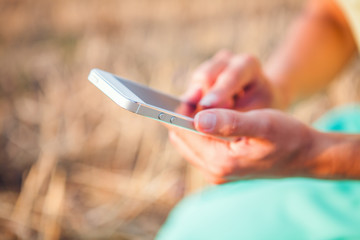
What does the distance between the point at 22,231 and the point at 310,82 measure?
3.63 ft

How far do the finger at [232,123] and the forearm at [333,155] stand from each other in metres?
0.13

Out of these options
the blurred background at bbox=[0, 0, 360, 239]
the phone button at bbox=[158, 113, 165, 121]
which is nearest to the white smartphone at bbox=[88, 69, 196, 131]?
the phone button at bbox=[158, 113, 165, 121]

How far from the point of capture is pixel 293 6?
5.75 ft

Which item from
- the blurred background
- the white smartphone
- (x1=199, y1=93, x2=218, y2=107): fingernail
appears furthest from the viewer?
the blurred background

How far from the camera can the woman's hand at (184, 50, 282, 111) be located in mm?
635

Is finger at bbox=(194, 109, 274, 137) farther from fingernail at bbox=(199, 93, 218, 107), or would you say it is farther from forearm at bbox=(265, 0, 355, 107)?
forearm at bbox=(265, 0, 355, 107)

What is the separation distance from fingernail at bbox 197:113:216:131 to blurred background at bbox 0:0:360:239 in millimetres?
856

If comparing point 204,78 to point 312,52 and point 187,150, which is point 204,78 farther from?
point 312,52

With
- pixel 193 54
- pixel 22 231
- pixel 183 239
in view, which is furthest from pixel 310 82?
pixel 22 231

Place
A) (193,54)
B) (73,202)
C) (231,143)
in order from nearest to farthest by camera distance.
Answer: (231,143) < (73,202) < (193,54)

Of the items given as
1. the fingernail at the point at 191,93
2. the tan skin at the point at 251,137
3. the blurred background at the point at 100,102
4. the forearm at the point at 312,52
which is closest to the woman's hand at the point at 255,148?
the tan skin at the point at 251,137

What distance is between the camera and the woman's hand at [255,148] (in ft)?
1.68

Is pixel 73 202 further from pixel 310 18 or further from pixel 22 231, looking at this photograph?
pixel 310 18

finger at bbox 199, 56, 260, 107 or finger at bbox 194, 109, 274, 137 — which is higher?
finger at bbox 199, 56, 260, 107
